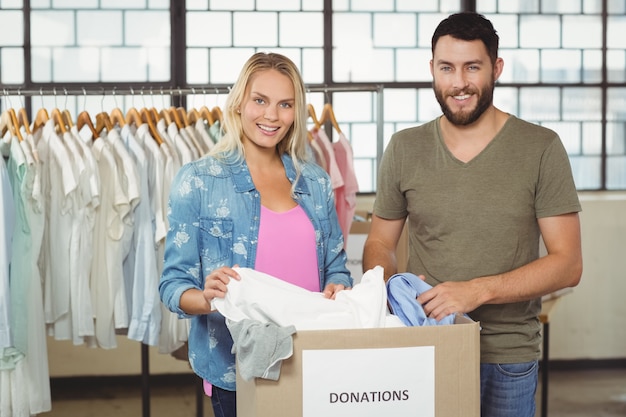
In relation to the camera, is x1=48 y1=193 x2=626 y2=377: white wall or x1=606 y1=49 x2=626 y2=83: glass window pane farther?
x1=606 y1=49 x2=626 y2=83: glass window pane

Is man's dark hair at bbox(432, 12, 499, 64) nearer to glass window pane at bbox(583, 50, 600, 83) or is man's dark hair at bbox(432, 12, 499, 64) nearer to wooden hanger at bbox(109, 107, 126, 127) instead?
wooden hanger at bbox(109, 107, 126, 127)

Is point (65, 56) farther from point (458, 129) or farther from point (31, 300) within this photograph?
point (458, 129)

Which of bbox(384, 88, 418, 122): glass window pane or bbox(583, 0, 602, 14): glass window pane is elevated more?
bbox(583, 0, 602, 14): glass window pane

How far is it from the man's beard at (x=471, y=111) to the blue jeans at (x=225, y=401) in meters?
0.81

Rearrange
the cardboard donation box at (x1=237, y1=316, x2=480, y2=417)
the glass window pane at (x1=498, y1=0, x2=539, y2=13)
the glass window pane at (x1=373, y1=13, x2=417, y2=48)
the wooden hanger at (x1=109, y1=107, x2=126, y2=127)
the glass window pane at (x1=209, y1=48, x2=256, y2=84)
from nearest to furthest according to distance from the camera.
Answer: the cardboard donation box at (x1=237, y1=316, x2=480, y2=417) < the wooden hanger at (x1=109, y1=107, x2=126, y2=127) < the glass window pane at (x1=209, y1=48, x2=256, y2=84) < the glass window pane at (x1=373, y1=13, x2=417, y2=48) < the glass window pane at (x1=498, y1=0, x2=539, y2=13)

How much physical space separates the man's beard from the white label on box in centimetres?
64

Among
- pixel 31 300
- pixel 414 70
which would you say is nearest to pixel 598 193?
pixel 414 70

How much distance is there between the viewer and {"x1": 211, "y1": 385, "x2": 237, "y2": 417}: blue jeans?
2031 mm

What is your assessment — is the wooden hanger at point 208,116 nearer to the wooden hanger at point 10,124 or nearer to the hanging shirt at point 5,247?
the wooden hanger at point 10,124

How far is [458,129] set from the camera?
209 cm

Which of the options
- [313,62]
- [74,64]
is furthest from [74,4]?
[313,62]

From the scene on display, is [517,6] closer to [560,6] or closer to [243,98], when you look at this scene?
[560,6]

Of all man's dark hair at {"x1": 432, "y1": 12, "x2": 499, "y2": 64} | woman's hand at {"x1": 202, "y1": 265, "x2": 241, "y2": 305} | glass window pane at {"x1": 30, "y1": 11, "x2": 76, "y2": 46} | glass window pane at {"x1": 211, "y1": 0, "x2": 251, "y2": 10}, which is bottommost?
woman's hand at {"x1": 202, "y1": 265, "x2": 241, "y2": 305}

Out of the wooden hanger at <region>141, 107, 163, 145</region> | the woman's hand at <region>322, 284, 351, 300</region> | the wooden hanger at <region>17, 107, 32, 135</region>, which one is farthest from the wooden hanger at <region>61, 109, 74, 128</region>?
the woman's hand at <region>322, 284, 351, 300</region>
